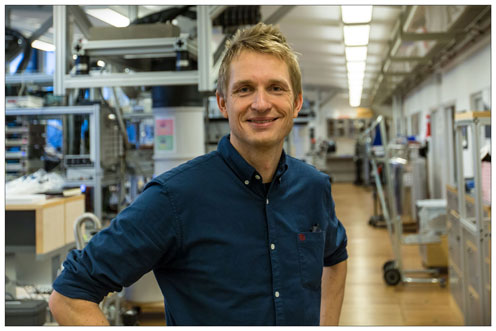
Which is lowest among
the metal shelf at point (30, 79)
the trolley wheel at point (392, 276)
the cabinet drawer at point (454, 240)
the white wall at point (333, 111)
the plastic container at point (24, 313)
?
the trolley wheel at point (392, 276)

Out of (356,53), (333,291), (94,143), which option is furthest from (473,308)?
(356,53)

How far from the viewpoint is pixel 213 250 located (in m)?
1.15

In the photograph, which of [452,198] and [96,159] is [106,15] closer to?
[96,159]

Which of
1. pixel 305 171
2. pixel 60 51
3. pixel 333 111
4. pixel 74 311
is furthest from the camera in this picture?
pixel 333 111

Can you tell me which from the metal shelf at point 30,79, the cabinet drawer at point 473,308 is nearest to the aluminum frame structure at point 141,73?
the metal shelf at point 30,79

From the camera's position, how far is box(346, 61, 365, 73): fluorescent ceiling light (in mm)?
6771

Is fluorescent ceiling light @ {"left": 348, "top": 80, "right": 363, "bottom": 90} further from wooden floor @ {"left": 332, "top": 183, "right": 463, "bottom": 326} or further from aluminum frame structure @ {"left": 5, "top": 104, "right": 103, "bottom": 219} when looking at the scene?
aluminum frame structure @ {"left": 5, "top": 104, "right": 103, "bottom": 219}

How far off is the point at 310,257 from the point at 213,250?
0.27 m

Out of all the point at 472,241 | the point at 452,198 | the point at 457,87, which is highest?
the point at 457,87

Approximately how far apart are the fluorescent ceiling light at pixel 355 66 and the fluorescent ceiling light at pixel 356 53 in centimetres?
31

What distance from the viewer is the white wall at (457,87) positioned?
6055mm

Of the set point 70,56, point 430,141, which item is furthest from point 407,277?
point 430,141

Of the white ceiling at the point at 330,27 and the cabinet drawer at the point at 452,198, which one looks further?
the white ceiling at the point at 330,27

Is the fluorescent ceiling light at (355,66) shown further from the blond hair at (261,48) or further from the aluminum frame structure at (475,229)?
the blond hair at (261,48)
